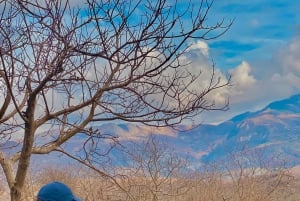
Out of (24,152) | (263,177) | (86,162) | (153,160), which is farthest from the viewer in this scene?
(263,177)

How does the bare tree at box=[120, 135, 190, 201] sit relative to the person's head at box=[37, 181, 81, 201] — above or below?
above

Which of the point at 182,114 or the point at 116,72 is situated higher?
the point at 116,72

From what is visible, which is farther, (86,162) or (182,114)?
(86,162)

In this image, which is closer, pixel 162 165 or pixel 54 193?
pixel 54 193

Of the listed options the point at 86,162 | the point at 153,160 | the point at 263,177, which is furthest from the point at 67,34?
the point at 263,177

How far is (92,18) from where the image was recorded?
411cm

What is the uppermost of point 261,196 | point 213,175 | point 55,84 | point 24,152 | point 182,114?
point 213,175

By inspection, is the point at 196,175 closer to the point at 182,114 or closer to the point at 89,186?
the point at 89,186

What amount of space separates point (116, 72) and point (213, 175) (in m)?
16.4

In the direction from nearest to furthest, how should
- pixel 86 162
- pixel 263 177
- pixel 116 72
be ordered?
pixel 116 72
pixel 86 162
pixel 263 177

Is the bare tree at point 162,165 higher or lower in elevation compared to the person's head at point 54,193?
higher

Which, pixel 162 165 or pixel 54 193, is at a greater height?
pixel 162 165

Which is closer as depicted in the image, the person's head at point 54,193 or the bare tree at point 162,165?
the person's head at point 54,193

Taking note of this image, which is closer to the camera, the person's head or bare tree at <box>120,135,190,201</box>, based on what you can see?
the person's head
